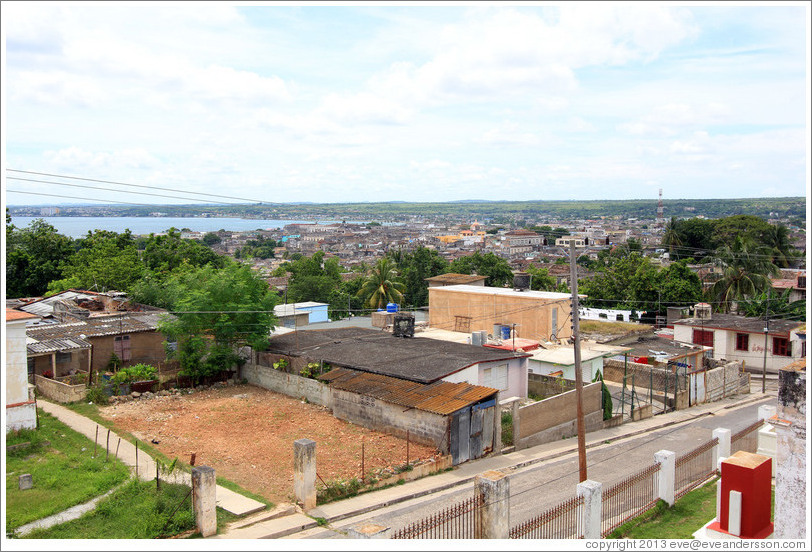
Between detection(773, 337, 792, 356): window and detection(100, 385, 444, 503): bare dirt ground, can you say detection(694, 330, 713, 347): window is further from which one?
detection(100, 385, 444, 503): bare dirt ground

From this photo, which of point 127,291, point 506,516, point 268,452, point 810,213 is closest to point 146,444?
point 268,452

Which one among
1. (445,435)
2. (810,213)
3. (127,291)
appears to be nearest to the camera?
(810,213)

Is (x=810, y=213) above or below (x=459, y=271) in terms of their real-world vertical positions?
above

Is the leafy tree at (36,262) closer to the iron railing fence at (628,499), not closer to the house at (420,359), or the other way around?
the house at (420,359)

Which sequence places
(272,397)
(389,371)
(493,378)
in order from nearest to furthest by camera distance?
1. (389,371)
2. (493,378)
3. (272,397)

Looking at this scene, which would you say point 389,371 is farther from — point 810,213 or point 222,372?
point 810,213

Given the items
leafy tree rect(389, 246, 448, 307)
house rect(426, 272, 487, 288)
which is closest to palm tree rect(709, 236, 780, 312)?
house rect(426, 272, 487, 288)
